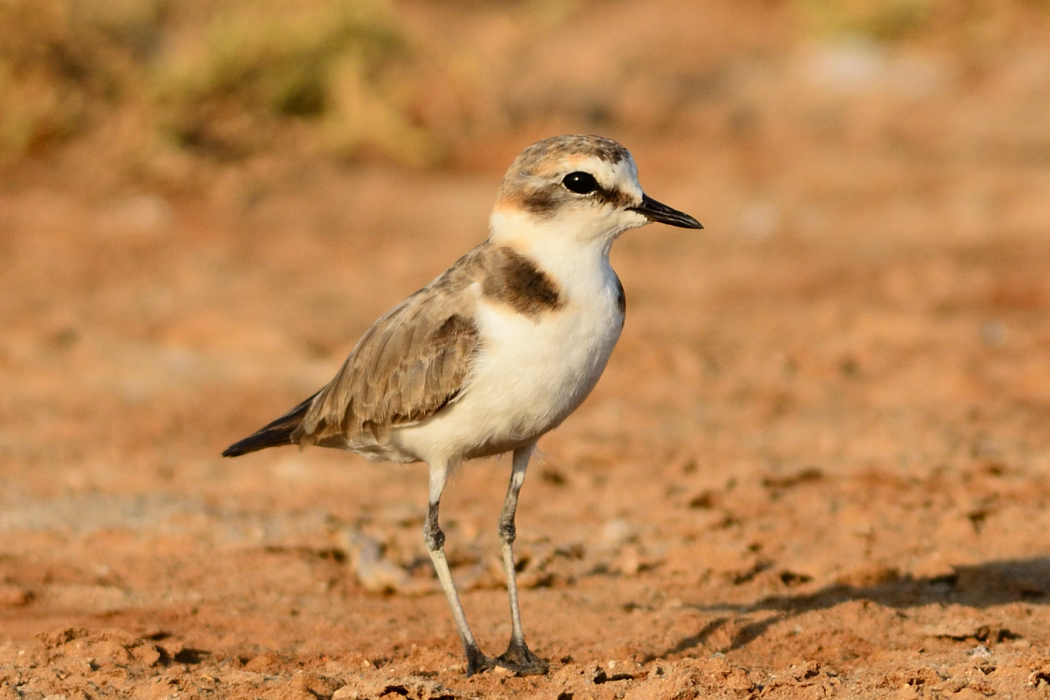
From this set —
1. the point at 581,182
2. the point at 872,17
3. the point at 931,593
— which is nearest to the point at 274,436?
the point at 581,182

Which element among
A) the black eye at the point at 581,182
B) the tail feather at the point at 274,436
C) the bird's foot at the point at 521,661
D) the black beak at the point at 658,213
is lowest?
the bird's foot at the point at 521,661

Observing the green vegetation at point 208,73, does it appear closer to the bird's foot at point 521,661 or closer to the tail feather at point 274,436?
the tail feather at point 274,436

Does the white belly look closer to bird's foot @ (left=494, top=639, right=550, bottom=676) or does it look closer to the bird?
the bird

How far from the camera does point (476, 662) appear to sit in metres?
4.53

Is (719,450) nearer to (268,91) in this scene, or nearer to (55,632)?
(55,632)

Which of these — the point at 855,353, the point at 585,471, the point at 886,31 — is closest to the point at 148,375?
the point at 585,471

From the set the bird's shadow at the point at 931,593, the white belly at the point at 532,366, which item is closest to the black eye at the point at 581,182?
the white belly at the point at 532,366

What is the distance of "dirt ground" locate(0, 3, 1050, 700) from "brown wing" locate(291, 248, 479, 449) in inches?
33.2

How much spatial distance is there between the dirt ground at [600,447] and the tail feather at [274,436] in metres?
0.67

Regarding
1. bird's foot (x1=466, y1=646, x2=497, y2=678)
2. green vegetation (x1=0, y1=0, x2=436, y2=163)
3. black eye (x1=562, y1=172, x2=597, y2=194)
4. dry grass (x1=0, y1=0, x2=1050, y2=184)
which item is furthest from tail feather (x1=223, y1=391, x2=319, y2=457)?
green vegetation (x1=0, y1=0, x2=436, y2=163)

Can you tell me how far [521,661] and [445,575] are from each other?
44cm

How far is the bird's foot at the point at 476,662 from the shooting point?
14.8 feet

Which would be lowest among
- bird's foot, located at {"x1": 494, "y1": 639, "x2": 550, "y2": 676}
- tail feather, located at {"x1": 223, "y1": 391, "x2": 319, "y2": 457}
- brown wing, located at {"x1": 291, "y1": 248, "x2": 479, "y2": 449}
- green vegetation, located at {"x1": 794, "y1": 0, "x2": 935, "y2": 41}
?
bird's foot, located at {"x1": 494, "y1": 639, "x2": 550, "y2": 676}

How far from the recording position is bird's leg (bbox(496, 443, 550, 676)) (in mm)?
Result: 4527
